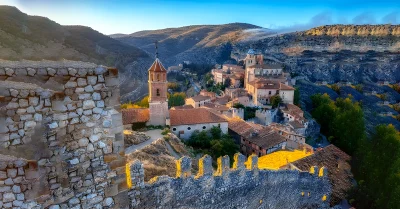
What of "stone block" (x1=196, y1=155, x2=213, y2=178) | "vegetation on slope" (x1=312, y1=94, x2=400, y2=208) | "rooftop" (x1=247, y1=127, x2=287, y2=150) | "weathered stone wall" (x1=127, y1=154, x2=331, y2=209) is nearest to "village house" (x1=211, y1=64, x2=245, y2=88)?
"vegetation on slope" (x1=312, y1=94, x2=400, y2=208)

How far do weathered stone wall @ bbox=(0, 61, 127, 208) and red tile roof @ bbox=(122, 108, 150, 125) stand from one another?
18.7 meters

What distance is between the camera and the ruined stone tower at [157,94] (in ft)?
75.0

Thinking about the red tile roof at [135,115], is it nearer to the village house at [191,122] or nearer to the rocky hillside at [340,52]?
the village house at [191,122]

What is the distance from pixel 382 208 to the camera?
16844 millimetres

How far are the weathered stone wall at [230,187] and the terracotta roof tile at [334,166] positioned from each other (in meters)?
2.12

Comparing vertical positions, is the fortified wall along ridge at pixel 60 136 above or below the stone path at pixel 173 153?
above

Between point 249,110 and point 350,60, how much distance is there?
52769 millimetres

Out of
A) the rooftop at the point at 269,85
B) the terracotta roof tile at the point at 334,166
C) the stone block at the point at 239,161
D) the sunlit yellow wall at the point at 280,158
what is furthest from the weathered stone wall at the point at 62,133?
the rooftop at the point at 269,85

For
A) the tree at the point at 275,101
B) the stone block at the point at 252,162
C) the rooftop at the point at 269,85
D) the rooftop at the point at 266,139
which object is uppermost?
the rooftop at the point at 269,85

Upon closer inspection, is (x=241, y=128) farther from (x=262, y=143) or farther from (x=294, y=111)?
(x=294, y=111)

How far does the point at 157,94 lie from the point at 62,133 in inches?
787

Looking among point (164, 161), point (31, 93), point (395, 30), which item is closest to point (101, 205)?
point (31, 93)

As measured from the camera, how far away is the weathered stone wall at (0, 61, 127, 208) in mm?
3137

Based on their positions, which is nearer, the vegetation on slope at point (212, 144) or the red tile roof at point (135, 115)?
the vegetation on slope at point (212, 144)
